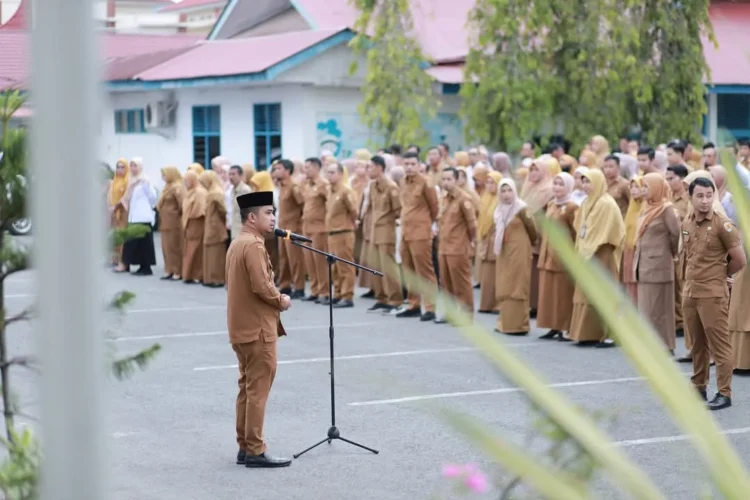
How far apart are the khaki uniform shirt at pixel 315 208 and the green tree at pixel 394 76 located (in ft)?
22.2

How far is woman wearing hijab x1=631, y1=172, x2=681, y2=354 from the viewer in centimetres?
1216

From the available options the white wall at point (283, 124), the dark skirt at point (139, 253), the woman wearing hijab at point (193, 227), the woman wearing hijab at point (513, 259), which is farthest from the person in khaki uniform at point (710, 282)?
the white wall at point (283, 124)

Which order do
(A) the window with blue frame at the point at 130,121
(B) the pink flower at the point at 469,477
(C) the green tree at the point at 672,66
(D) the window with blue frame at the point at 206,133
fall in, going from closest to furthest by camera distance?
(B) the pink flower at the point at 469,477 < (C) the green tree at the point at 672,66 < (D) the window with blue frame at the point at 206,133 < (A) the window with blue frame at the point at 130,121

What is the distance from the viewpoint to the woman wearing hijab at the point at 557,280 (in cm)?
1380

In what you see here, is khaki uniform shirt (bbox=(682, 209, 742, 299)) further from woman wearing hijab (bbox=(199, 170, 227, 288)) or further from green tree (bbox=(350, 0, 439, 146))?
green tree (bbox=(350, 0, 439, 146))

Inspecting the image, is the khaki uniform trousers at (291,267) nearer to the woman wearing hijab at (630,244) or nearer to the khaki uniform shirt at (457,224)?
the khaki uniform shirt at (457,224)

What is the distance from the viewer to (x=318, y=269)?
17.6 m

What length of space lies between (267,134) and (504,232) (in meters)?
13.6

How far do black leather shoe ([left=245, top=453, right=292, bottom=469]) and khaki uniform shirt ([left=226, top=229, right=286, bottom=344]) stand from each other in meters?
0.72

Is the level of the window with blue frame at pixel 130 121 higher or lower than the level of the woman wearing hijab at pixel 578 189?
higher

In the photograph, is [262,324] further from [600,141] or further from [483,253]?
[600,141]

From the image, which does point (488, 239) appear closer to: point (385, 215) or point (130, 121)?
point (385, 215)

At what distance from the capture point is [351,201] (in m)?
17.0

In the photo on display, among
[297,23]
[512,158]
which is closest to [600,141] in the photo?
[512,158]
